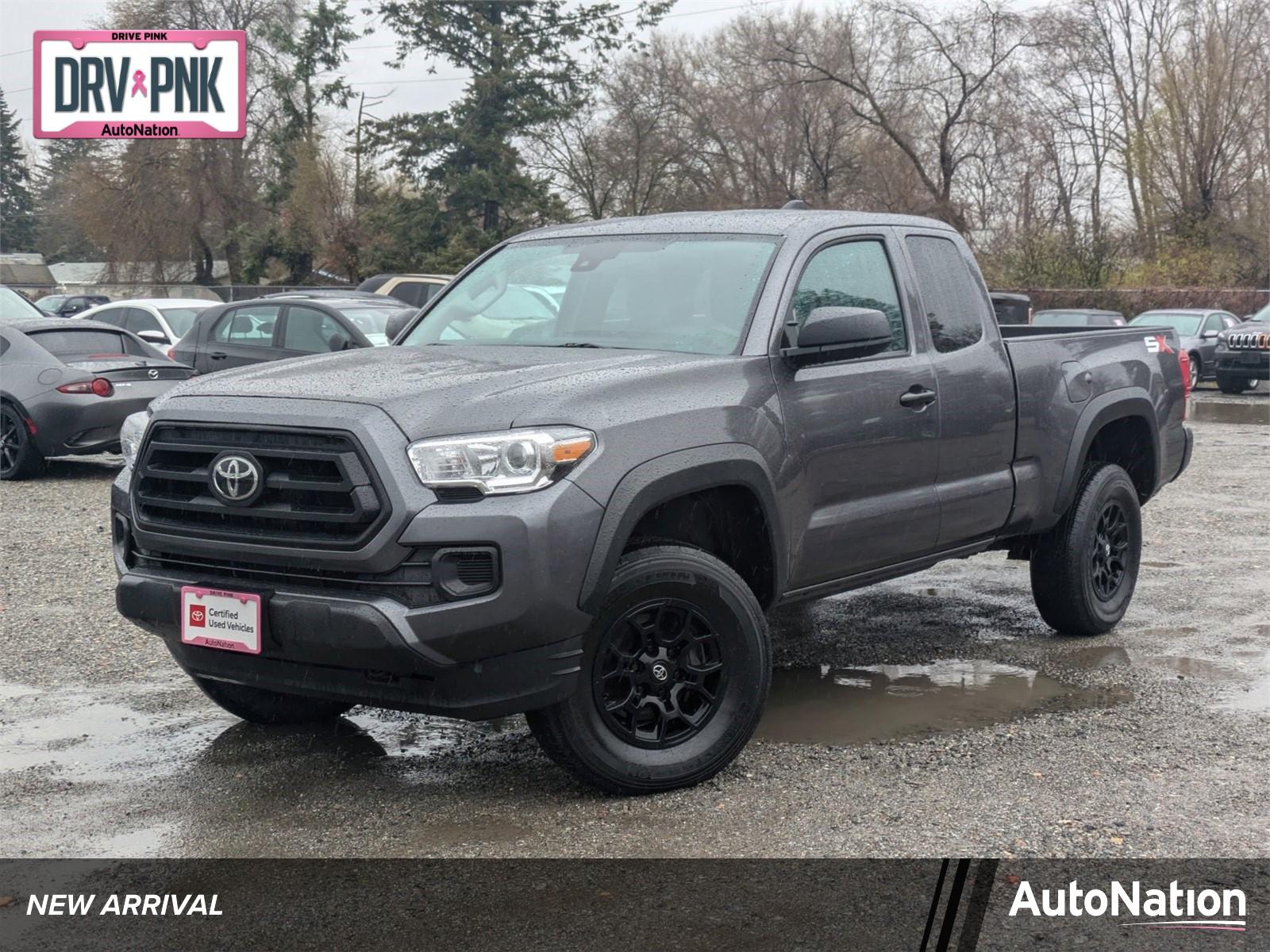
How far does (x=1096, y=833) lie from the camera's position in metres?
4.36

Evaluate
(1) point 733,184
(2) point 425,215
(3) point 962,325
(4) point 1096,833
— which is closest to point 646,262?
(3) point 962,325

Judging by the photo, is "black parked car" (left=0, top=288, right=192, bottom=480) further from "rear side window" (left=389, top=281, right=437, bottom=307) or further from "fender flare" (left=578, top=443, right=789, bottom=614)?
"rear side window" (left=389, top=281, right=437, bottom=307)

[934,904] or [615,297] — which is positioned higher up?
[615,297]

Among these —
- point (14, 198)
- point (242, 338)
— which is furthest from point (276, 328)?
point (14, 198)

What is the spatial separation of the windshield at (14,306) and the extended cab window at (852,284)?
11.3 meters

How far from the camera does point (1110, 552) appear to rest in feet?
23.5

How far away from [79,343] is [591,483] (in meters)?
10.7

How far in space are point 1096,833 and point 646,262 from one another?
2.69 meters

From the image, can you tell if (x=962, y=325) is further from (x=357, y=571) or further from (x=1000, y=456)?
(x=357, y=571)

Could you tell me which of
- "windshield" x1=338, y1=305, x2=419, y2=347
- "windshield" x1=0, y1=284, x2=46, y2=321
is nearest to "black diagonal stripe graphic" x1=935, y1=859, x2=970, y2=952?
"windshield" x1=338, y1=305, x2=419, y2=347

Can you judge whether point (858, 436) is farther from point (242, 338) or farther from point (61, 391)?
point (242, 338)

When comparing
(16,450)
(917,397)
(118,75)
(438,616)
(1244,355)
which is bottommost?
(16,450)

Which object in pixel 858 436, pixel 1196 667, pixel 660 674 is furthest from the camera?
pixel 1196 667

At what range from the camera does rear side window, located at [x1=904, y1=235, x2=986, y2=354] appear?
6160 mm
